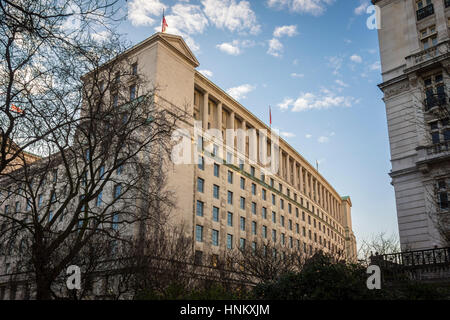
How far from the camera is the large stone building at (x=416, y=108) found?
86.9 ft

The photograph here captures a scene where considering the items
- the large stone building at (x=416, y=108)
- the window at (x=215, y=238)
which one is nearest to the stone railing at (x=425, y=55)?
the large stone building at (x=416, y=108)

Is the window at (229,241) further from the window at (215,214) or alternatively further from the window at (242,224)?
the window at (215,214)

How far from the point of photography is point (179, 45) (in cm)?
4722

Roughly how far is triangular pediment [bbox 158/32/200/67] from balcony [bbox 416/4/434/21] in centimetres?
2582

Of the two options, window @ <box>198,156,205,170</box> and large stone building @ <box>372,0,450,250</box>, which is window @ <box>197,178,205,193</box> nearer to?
window @ <box>198,156,205,170</box>

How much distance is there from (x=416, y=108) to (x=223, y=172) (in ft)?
90.8

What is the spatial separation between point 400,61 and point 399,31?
9.17 ft

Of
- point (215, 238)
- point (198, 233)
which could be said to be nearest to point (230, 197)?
point (215, 238)

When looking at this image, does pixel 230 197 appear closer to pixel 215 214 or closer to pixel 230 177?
pixel 230 177

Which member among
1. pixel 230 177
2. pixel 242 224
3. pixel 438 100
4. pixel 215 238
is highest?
pixel 230 177

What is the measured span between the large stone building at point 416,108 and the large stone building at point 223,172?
35.1ft

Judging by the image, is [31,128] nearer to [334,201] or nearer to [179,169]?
[179,169]

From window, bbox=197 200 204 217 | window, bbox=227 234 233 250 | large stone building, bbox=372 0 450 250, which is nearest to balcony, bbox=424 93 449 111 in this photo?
large stone building, bbox=372 0 450 250

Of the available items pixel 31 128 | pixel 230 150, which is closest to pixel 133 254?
pixel 31 128
